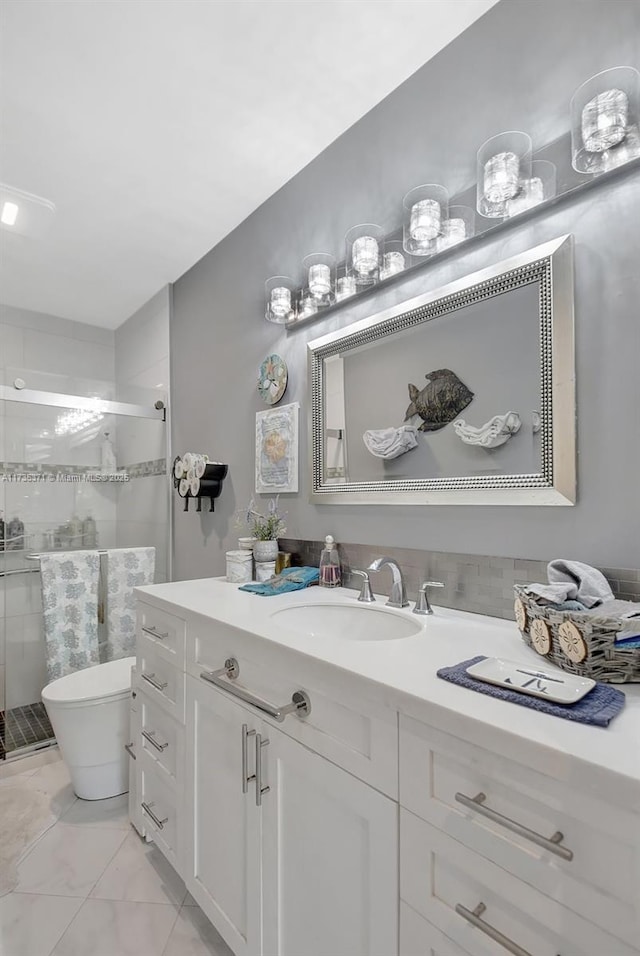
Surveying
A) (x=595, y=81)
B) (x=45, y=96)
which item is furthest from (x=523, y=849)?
(x=45, y=96)

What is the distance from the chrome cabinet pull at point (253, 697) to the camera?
96cm

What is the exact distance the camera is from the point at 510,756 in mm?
625

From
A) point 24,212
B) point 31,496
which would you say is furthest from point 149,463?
point 24,212

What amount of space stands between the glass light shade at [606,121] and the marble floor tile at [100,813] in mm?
2427

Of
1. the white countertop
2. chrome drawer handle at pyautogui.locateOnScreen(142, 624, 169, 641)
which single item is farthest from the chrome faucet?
chrome drawer handle at pyautogui.locateOnScreen(142, 624, 169, 641)

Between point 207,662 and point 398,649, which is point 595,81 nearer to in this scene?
point 398,649

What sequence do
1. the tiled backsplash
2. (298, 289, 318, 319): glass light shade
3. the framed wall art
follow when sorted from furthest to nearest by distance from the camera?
the framed wall art → (298, 289, 318, 319): glass light shade → the tiled backsplash

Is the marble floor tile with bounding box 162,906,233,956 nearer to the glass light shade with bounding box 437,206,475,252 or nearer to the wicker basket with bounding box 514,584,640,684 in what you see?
the wicker basket with bounding box 514,584,640,684

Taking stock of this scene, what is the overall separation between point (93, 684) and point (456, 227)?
6.98 feet

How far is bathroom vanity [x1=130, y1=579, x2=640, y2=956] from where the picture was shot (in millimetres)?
583

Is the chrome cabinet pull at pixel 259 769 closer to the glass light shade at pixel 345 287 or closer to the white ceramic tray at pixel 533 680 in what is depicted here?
the white ceramic tray at pixel 533 680

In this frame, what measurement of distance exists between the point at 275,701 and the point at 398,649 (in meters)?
0.30

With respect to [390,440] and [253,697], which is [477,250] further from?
[253,697]

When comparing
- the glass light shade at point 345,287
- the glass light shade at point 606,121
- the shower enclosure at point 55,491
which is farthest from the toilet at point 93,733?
the glass light shade at point 606,121
